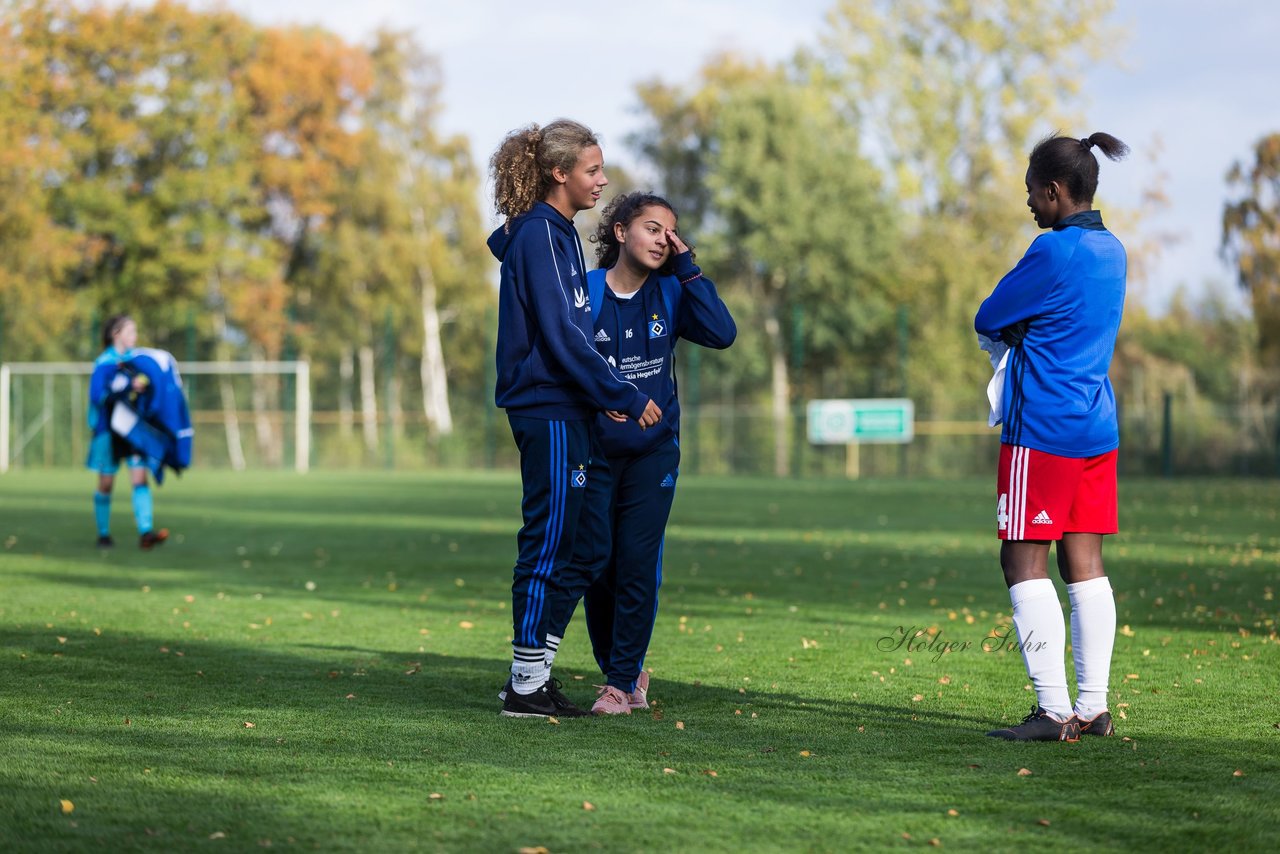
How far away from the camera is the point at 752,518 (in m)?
18.7

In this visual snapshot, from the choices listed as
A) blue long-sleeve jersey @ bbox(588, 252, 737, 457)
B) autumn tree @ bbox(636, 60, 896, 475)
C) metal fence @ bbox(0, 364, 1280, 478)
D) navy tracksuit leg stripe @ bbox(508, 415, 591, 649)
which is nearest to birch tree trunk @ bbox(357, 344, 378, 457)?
metal fence @ bbox(0, 364, 1280, 478)

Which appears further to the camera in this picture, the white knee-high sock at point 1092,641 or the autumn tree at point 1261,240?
the autumn tree at point 1261,240

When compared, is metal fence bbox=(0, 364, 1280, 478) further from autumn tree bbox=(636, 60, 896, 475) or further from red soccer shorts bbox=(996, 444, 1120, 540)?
red soccer shorts bbox=(996, 444, 1120, 540)

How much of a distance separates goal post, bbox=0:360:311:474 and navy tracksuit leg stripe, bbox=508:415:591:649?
30722 millimetres

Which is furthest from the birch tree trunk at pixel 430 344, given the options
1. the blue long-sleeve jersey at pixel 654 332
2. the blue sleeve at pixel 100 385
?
the blue long-sleeve jersey at pixel 654 332

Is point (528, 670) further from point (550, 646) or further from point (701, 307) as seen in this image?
point (701, 307)

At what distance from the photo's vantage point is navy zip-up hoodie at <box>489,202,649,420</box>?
526cm

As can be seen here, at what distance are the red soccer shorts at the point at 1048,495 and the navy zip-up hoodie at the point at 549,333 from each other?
125 cm

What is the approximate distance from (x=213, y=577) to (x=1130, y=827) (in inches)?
329

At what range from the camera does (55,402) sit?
36281mm

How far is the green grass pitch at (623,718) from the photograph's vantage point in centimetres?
377

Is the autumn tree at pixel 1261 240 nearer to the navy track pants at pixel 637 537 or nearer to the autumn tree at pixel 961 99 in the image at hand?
the autumn tree at pixel 961 99

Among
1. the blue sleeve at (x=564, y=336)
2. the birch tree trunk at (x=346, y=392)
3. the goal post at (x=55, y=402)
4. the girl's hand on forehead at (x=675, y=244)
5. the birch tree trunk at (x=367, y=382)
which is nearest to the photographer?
the blue sleeve at (x=564, y=336)

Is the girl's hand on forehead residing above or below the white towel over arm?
above
